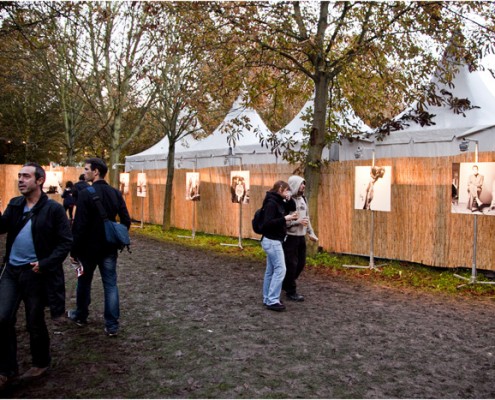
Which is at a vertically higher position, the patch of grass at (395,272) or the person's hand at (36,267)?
the person's hand at (36,267)

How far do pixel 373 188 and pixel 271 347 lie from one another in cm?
581

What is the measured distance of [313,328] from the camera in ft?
19.6

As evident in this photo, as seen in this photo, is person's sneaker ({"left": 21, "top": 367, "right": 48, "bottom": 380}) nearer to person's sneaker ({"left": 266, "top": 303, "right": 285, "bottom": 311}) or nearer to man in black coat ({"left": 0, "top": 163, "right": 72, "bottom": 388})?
man in black coat ({"left": 0, "top": 163, "right": 72, "bottom": 388})

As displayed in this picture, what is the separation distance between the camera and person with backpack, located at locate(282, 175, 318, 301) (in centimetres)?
718

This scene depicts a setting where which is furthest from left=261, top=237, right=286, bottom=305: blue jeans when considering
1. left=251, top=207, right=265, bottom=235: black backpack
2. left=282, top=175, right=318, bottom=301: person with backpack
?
left=282, top=175, right=318, bottom=301: person with backpack

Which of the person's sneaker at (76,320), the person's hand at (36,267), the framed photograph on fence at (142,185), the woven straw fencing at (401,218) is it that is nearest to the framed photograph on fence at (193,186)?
the woven straw fencing at (401,218)

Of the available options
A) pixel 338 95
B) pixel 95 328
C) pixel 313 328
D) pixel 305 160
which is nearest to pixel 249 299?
pixel 313 328

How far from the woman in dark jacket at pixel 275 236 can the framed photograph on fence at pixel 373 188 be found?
3.80 metres

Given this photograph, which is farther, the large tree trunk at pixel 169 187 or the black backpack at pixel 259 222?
the large tree trunk at pixel 169 187

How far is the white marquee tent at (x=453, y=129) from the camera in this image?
430 inches

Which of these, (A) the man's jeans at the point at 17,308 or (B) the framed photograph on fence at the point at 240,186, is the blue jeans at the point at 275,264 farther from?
(B) the framed photograph on fence at the point at 240,186

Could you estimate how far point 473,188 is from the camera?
8625mm

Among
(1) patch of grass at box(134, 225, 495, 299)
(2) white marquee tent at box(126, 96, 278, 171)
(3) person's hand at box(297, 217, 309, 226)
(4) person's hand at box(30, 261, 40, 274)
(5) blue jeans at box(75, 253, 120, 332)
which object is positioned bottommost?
(1) patch of grass at box(134, 225, 495, 299)

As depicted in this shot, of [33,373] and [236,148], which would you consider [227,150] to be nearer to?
[236,148]
